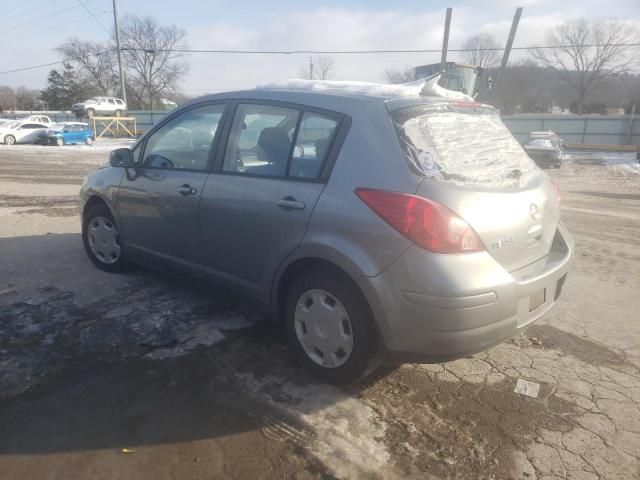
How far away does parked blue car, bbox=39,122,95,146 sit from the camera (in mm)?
29328

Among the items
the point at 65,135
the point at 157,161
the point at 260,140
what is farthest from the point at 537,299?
the point at 65,135

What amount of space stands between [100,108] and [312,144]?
44.3m

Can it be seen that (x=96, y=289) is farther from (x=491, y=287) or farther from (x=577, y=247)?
(x=577, y=247)

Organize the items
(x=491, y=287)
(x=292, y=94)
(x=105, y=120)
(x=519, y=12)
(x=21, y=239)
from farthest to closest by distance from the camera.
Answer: (x=105, y=120)
(x=519, y=12)
(x=21, y=239)
(x=292, y=94)
(x=491, y=287)

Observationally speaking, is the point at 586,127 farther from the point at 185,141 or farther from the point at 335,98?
the point at 335,98

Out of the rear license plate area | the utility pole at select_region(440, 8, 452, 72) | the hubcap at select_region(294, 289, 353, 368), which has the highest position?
the utility pole at select_region(440, 8, 452, 72)

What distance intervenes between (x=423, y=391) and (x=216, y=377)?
1.28 meters

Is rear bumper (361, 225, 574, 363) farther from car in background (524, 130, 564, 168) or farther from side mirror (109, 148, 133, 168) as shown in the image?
car in background (524, 130, 564, 168)

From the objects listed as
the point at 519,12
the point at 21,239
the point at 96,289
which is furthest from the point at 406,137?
the point at 519,12

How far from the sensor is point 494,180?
282cm

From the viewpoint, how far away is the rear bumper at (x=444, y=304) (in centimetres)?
243

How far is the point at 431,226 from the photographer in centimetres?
245

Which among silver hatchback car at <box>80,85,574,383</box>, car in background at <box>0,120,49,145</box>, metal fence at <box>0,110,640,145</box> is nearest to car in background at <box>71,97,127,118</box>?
car in background at <box>0,120,49,145</box>

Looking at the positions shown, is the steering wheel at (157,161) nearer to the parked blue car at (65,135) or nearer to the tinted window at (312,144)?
the tinted window at (312,144)
